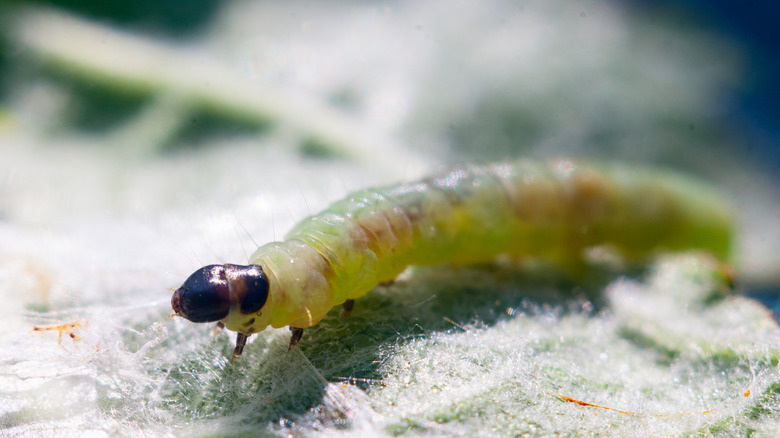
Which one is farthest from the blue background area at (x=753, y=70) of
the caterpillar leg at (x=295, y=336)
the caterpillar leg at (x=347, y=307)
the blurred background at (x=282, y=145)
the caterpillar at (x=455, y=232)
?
the caterpillar leg at (x=295, y=336)

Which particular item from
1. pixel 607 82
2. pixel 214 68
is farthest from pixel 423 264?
pixel 607 82

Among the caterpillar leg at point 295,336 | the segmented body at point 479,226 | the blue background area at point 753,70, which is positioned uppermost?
the blue background area at point 753,70

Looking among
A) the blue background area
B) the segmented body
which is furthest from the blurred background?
the segmented body

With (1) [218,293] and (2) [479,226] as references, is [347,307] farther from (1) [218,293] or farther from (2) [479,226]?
(2) [479,226]

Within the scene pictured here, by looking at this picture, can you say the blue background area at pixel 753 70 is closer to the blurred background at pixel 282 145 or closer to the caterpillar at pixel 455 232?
the blurred background at pixel 282 145

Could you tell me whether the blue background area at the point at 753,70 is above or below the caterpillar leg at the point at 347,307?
above

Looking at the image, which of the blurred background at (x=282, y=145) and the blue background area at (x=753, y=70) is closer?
the blurred background at (x=282, y=145)

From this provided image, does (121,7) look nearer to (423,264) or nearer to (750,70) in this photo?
(423,264)
